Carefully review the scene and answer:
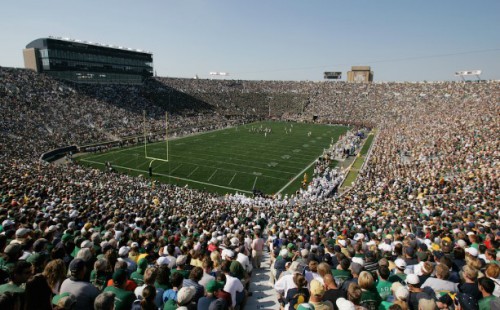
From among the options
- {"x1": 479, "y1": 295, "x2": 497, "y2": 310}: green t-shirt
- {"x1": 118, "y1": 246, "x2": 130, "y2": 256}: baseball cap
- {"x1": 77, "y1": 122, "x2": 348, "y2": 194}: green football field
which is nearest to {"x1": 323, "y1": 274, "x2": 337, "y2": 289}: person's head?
{"x1": 479, "y1": 295, "x2": 497, "y2": 310}: green t-shirt

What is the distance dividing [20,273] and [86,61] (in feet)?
201

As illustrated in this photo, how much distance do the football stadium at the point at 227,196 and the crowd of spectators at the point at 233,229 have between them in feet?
0.14

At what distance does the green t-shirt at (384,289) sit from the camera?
437 centimetres

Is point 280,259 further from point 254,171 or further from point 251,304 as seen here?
point 254,171

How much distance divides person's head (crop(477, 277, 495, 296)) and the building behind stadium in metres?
60.3

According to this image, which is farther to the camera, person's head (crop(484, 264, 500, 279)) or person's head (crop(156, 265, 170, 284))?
person's head (crop(484, 264, 500, 279))

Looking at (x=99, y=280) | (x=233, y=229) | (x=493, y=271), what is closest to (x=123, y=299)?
(x=99, y=280)

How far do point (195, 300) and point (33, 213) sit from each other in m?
7.19

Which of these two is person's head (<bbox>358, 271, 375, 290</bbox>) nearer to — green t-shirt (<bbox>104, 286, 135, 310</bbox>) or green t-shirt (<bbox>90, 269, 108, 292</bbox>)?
green t-shirt (<bbox>104, 286, 135, 310</bbox>)

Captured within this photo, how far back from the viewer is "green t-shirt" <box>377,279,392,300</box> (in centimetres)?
437

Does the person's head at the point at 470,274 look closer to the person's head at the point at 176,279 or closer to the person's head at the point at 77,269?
the person's head at the point at 176,279

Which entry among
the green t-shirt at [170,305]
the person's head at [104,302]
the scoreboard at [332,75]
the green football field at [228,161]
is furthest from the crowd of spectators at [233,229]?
the scoreboard at [332,75]

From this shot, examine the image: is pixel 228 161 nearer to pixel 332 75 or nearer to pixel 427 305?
pixel 427 305

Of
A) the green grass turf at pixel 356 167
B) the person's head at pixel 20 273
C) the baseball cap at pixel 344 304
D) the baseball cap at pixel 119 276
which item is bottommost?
the green grass turf at pixel 356 167
